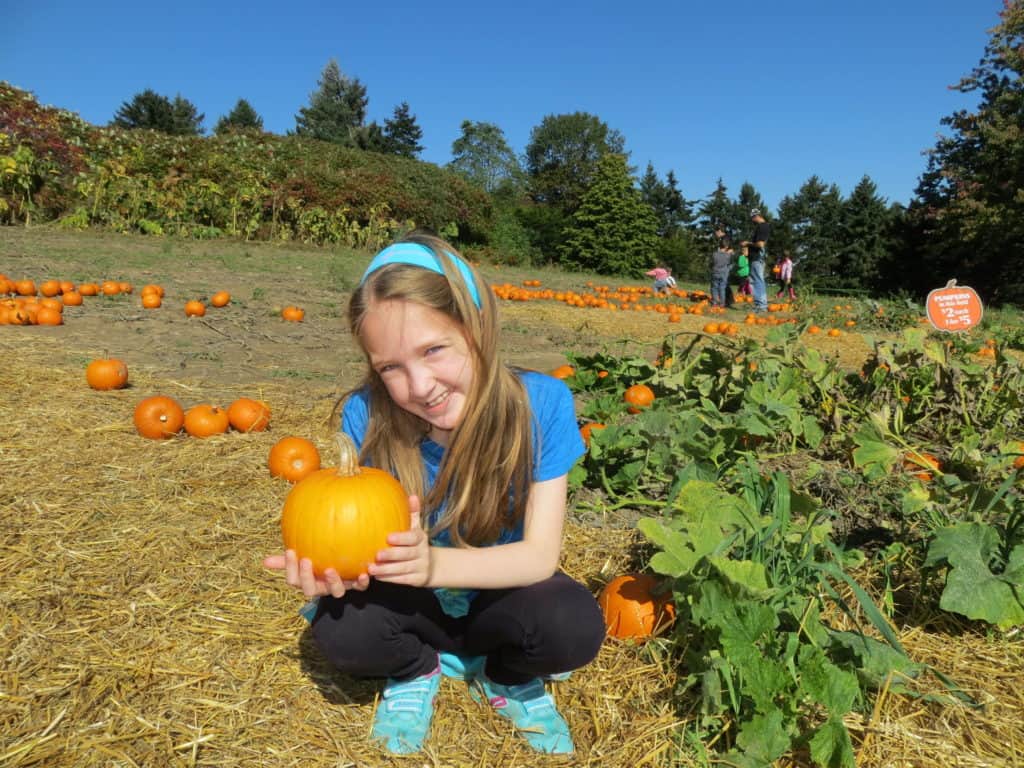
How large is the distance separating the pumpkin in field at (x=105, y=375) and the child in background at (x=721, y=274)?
38.0 feet

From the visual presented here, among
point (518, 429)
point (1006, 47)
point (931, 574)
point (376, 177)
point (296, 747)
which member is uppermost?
point (1006, 47)

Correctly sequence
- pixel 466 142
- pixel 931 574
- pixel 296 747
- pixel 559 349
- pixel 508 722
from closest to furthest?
pixel 296 747, pixel 508 722, pixel 931 574, pixel 559 349, pixel 466 142

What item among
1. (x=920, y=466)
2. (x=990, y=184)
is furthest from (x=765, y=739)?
(x=990, y=184)

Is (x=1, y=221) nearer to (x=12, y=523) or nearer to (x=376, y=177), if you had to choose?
(x=376, y=177)

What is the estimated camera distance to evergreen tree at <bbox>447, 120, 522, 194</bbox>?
5703cm

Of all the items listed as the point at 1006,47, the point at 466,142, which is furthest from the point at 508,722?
the point at 466,142

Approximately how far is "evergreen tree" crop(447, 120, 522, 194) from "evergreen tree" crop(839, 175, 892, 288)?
25.8 meters

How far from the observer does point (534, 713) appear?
1878mm

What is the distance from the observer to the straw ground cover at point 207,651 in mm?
1723

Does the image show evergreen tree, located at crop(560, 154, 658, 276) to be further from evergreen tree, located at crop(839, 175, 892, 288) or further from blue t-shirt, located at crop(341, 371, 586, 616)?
blue t-shirt, located at crop(341, 371, 586, 616)

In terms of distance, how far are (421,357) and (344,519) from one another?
0.44 m

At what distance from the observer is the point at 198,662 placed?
2023mm

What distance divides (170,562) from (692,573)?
1907 millimetres

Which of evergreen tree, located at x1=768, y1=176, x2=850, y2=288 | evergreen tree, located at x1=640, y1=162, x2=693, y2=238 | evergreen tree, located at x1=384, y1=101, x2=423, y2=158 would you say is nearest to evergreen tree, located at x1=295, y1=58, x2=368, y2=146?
evergreen tree, located at x1=384, y1=101, x2=423, y2=158
